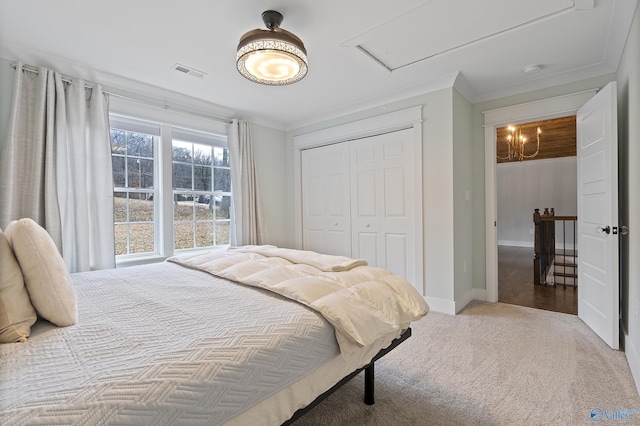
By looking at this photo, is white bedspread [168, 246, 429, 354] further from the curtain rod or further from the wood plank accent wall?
the wood plank accent wall

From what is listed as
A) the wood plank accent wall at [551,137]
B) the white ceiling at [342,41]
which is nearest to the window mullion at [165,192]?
the white ceiling at [342,41]

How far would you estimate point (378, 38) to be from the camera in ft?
7.75

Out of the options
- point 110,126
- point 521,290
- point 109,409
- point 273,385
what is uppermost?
point 110,126

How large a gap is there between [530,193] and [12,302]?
10521 mm

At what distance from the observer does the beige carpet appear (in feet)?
5.23

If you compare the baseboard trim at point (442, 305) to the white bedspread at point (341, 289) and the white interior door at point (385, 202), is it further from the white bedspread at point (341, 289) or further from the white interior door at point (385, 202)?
the white bedspread at point (341, 289)

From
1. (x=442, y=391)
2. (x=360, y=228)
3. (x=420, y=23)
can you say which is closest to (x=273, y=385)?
(x=442, y=391)

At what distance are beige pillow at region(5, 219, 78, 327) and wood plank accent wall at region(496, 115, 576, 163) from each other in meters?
5.17

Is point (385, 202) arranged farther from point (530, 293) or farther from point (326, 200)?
point (530, 293)

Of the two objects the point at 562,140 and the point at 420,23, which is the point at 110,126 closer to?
the point at 420,23

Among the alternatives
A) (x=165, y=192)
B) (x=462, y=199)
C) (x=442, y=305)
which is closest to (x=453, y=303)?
(x=442, y=305)

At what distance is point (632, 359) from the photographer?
1985 millimetres

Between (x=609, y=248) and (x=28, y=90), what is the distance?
4954 millimetres

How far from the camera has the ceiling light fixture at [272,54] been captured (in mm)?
1877
